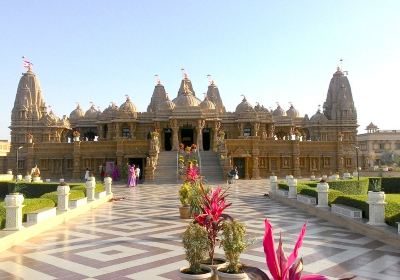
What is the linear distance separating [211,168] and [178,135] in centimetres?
1010

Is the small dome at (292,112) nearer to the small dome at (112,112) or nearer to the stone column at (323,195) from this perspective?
the small dome at (112,112)

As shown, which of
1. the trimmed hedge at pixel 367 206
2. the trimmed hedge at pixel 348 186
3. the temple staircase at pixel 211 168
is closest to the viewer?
the trimmed hedge at pixel 367 206

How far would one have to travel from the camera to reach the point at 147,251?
33.6ft

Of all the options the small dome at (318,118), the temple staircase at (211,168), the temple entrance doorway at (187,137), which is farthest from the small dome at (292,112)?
the temple staircase at (211,168)

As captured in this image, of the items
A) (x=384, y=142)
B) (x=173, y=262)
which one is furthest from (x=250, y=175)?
(x=384, y=142)

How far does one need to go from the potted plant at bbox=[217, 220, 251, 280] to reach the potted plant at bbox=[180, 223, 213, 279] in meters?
0.28

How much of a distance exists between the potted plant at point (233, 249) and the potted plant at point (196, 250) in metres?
0.28

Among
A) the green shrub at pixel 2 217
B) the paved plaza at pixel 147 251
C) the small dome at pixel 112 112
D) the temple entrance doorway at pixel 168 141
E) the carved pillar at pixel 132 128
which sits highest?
the small dome at pixel 112 112

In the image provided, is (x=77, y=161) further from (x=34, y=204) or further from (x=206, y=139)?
(x=34, y=204)

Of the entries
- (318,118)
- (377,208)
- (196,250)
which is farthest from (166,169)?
(318,118)

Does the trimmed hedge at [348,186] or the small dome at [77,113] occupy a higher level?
the small dome at [77,113]

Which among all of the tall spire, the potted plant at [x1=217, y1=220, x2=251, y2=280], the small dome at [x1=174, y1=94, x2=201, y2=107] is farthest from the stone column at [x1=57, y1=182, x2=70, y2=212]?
the tall spire

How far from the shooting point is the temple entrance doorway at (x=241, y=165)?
4103 cm

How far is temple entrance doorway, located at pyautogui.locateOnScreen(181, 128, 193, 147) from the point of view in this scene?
51.3 metres
